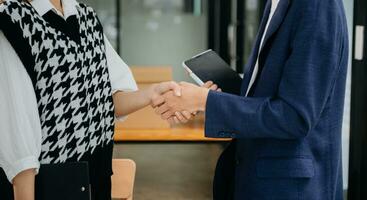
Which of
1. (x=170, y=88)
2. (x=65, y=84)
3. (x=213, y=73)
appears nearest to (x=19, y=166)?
(x=65, y=84)

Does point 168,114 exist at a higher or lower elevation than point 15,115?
lower

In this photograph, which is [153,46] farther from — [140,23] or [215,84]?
[215,84]

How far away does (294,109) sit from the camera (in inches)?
54.1

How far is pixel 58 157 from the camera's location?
4.70ft

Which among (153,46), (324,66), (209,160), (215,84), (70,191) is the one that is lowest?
(209,160)

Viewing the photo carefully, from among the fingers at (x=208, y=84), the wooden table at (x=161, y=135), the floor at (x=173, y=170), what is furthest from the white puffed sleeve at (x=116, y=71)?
the floor at (x=173, y=170)

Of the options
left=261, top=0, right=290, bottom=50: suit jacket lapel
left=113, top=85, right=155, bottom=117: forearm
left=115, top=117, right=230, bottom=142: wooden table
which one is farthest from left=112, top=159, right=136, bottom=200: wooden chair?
left=115, top=117, right=230, bottom=142: wooden table

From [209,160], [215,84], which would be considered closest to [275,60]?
[215,84]

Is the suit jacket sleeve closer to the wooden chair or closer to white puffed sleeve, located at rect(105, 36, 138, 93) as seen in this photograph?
white puffed sleeve, located at rect(105, 36, 138, 93)

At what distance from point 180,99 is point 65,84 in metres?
0.34

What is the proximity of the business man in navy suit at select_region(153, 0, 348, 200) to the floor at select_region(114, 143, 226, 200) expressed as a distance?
2.28 meters

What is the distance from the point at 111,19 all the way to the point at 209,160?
255 cm

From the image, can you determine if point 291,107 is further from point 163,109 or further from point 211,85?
point 163,109

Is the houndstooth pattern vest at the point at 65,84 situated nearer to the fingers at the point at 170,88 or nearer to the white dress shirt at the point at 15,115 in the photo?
the white dress shirt at the point at 15,115
